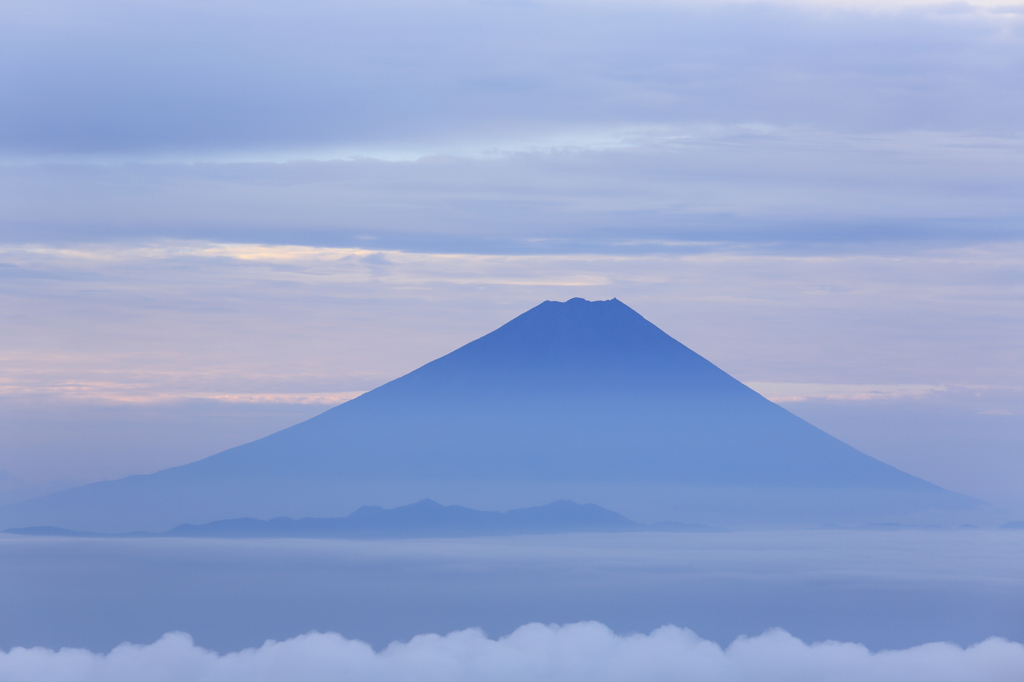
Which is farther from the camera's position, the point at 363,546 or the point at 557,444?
the point at 557,444

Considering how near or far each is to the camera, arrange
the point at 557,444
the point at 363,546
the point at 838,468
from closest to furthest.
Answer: the point at 363,546
the point at 838,468
the point at 557,444

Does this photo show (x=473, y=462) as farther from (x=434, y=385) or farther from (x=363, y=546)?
Result: (x=363, y=546)

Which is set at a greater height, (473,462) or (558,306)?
(558,306)

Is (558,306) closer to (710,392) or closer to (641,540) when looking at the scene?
(710,392)

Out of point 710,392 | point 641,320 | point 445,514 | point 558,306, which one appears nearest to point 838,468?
point 710,392

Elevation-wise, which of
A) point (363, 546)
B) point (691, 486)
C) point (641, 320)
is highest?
point (641, 320)

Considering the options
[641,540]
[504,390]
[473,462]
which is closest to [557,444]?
[473,462]

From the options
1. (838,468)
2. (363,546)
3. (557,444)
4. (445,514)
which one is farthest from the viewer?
(557,444)
